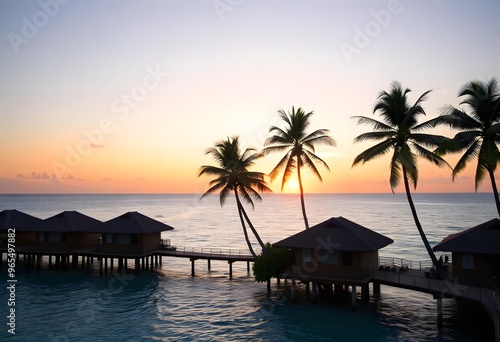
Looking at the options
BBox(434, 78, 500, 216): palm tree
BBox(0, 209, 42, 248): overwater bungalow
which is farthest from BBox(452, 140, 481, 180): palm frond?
BBox(0, 209, 42, 248): overwater bungalow

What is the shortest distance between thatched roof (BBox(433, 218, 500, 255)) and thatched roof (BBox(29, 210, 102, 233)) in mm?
35163

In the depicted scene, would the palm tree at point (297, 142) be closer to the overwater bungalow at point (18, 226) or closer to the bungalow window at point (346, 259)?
the bungalow window at point (346, 259)

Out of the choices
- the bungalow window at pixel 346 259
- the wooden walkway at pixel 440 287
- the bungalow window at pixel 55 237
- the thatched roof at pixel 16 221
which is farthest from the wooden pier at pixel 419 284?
the thatched roof at pixel 16 221

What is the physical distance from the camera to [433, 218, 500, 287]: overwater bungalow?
2483 centimetres

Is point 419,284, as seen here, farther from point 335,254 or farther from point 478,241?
point 335,254

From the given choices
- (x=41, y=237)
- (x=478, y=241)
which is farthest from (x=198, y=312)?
(x=41, y=237)

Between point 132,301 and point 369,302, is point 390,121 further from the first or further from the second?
point 132,301

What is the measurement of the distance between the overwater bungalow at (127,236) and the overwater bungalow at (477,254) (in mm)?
27361

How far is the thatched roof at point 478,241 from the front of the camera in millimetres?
24828

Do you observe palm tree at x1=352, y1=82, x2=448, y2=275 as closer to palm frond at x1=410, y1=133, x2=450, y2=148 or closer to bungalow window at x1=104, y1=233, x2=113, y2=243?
palm frond at x1=410, y1=133, x2=450, y2=148

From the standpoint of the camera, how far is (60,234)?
42.9 meters

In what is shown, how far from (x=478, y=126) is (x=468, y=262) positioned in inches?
348

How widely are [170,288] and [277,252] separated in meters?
11.5

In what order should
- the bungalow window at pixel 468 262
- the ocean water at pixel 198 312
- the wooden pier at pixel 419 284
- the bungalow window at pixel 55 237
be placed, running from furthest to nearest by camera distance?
the bungalow window at pixel 55 237 → the bungalow window at pixel 468 262 → the ocean water at pixel 198 312 → the wooden pier at pixel 419 284
